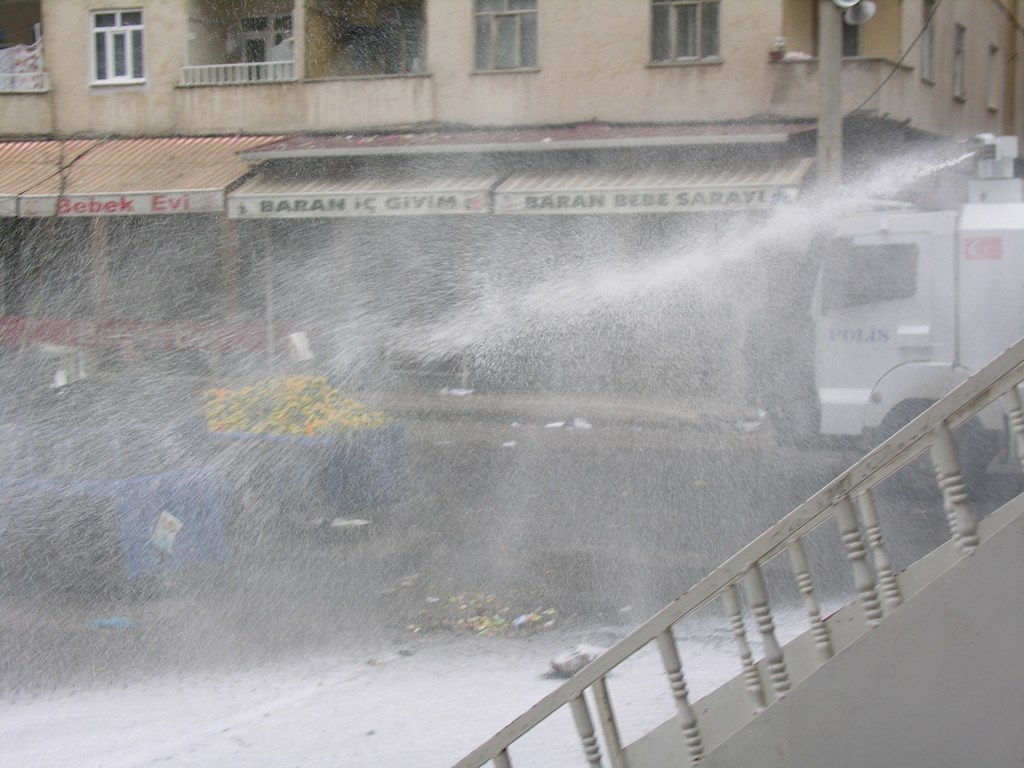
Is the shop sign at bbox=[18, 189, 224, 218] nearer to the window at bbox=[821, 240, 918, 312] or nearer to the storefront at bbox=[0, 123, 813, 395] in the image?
the storefront at bbox=[0, 123, 813, 395]

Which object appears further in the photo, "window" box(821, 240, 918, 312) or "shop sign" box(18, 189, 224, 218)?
"shop sign" box(18, 189, 224, 218)

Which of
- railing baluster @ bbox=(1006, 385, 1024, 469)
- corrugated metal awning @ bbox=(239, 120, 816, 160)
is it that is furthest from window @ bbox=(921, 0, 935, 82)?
railing baluster @ bbox=(1006, 385, 1024, 469)

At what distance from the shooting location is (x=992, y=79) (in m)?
19.5

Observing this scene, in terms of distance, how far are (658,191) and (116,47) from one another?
8.64 meters

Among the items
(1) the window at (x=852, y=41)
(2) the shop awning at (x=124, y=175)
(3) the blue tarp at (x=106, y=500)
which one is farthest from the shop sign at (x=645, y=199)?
(3) the blue tarp at (x=106, y=500)

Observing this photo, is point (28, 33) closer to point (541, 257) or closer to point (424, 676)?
point (541, 257)

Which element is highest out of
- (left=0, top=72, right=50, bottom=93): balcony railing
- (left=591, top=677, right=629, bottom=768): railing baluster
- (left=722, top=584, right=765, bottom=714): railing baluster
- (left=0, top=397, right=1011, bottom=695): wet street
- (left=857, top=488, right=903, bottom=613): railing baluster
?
(left=0, top=72, right=50, bottom=93): balcony railing

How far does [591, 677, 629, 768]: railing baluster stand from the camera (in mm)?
2617

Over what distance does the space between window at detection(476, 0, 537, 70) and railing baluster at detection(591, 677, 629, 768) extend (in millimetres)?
12498

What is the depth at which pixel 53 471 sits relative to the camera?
19.7 ft

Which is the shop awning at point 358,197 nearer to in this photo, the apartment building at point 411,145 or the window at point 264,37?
the apartment building at point 411,145

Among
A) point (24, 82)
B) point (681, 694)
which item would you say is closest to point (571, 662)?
point (681, 694)

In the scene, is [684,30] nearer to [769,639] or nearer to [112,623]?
[112,623]

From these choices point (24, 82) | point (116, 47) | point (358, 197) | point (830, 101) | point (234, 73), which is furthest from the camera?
point (24, 82)
